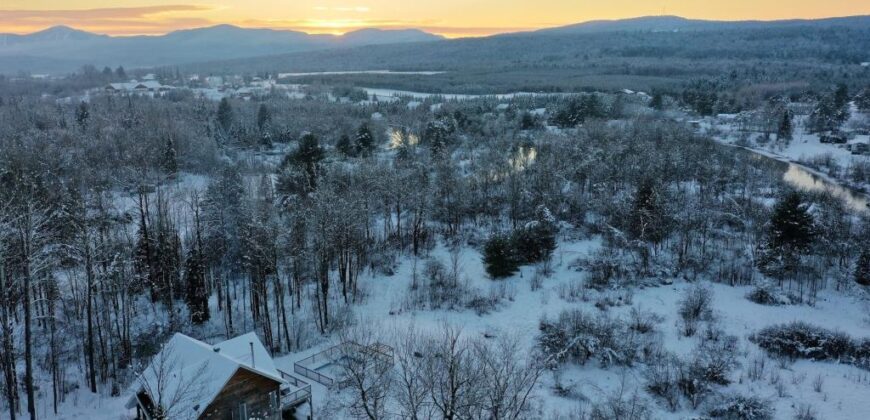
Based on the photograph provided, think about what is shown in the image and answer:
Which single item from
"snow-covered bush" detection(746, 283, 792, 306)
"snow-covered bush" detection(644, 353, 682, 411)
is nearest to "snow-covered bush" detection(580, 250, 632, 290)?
"snow-covered bush" detection(746, 283, 792, 306)

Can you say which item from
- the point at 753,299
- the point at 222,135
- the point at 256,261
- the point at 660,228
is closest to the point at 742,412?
the point at 753,299

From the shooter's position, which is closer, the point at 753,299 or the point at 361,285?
the point at 753,299

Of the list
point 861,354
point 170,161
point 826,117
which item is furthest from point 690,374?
point 826,117

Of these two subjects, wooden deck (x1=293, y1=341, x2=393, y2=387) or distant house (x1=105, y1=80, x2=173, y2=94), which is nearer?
wooden deck (x1=293, y1=341, x2=393, y2=387)


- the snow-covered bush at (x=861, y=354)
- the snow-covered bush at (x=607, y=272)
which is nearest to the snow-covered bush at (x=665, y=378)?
the snow-covered bush at (x=861, y=354)

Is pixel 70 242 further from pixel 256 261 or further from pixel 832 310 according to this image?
pixel 832 310

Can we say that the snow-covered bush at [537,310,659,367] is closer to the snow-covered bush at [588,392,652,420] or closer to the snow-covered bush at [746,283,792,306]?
the snow-covered bush at [588,392,652,420]
